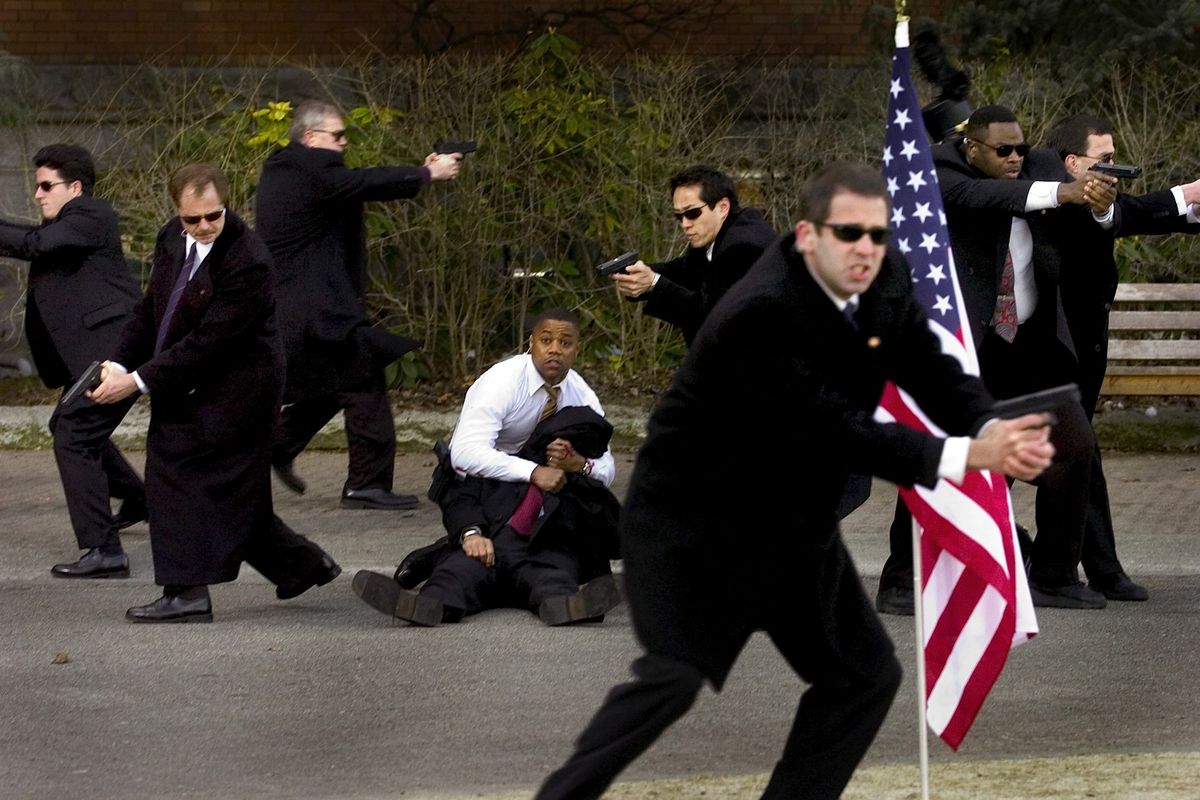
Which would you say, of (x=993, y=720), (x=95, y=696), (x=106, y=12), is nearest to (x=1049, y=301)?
(x=993, y=720)

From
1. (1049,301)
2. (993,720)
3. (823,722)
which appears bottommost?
(993,720)

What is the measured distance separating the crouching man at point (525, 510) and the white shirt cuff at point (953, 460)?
331cm

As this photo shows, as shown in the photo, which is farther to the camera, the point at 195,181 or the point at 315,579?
the point at 315,579

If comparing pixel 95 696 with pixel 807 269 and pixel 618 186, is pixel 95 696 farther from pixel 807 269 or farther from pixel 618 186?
pixel 618 186

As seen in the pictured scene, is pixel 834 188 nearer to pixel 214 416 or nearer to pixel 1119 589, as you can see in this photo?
pixel 214 416

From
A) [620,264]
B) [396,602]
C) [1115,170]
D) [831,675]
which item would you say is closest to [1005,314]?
[1115,170]

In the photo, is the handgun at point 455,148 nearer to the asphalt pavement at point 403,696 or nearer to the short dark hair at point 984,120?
the asphalt pavement at point 403,696

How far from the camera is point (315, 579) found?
24.9ft

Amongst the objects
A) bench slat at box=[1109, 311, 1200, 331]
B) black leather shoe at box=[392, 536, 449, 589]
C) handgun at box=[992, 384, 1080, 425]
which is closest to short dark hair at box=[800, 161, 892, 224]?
handgun at box=[992, 384, 1080, 425]

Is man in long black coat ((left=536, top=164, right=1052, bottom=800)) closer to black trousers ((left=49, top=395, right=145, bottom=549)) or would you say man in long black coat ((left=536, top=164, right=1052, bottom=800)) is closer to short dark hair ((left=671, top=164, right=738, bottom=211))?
short dark hair ((left=671, top=164, right=738, bottom=211))

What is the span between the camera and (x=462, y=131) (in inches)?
498

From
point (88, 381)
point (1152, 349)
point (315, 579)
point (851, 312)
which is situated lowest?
point (315, 579)

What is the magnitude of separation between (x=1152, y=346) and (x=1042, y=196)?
4.51 m

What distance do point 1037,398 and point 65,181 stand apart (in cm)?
567
